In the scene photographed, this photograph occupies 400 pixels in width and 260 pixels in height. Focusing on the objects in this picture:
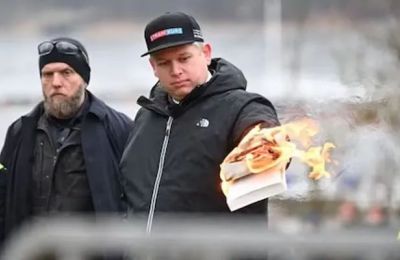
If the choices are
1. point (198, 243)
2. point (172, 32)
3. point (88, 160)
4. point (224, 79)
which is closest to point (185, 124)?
point (224, 79)

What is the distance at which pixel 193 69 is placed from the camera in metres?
3.98

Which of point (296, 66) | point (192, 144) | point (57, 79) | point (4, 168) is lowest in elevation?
point (296, 66)

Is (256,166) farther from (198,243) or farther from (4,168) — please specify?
(198,243)

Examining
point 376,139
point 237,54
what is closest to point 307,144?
point 376,139

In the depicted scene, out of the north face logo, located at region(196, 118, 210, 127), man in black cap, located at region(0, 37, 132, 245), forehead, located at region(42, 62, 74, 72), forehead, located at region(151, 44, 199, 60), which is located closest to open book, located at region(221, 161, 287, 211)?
the north face logo, located at region(196, 118, 210, 127)

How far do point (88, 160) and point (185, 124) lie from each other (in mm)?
772

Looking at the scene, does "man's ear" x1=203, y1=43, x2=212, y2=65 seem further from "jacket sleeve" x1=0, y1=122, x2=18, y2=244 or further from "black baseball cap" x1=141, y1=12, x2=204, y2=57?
"jacket sleeve" x1=0, y1=122, x2=18, y2=244

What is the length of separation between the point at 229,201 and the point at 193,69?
0.53m

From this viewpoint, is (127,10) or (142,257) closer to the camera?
(142,257)

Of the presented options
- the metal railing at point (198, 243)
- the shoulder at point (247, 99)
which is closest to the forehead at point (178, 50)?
the shoulder at point (247, 99)

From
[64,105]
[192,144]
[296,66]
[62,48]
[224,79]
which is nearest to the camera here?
[192,144]

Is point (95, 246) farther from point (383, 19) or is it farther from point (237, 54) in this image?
point (237, 54)

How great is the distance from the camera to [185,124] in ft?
13.0

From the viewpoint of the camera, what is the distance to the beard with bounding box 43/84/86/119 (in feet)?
15.5
